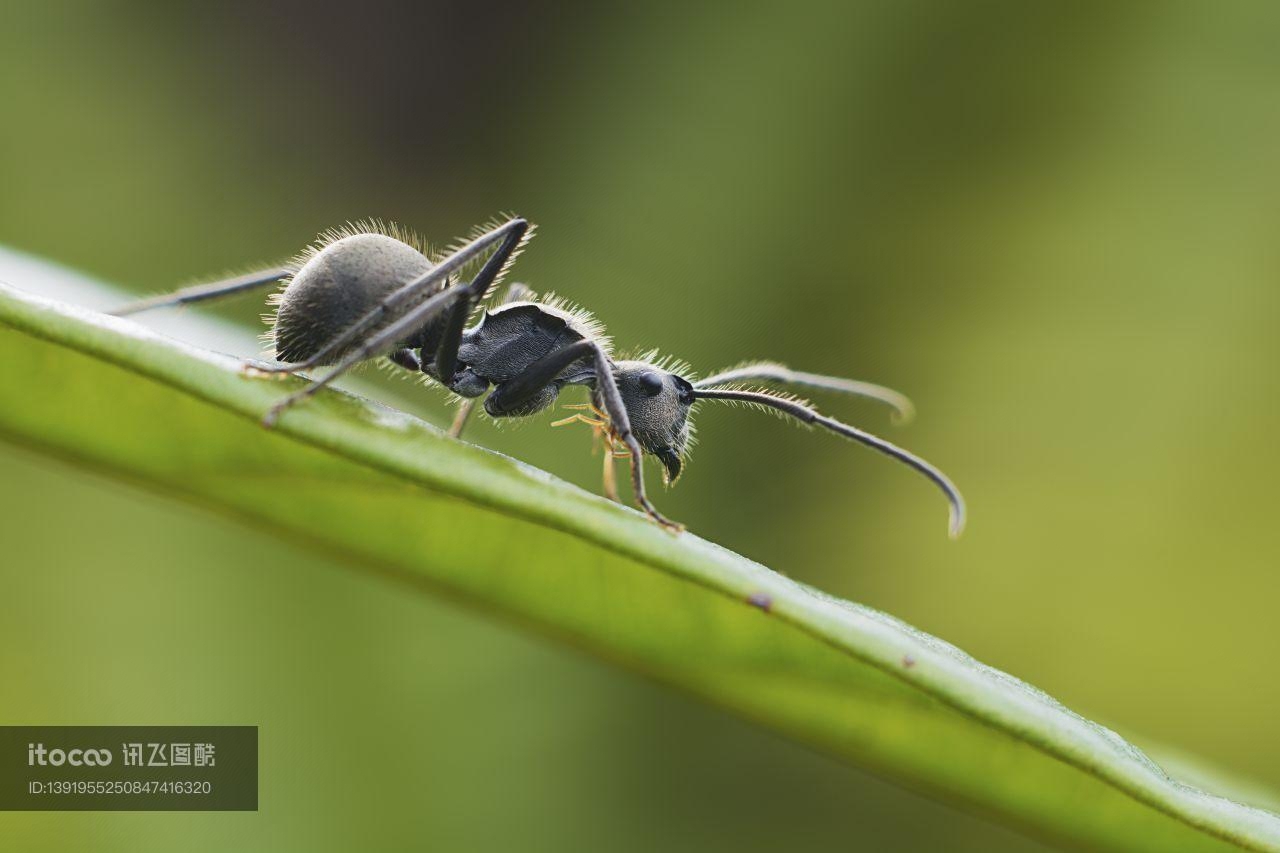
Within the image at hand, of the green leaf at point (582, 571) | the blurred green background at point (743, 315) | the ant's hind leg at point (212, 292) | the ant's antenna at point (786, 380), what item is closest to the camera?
the green leaf at point (582, 571)

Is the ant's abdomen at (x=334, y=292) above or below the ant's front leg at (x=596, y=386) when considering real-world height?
above

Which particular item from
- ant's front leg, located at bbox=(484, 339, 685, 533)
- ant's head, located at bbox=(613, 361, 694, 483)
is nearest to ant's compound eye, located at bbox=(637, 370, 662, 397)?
ant's head, located at bbox=(613, 361, 694, 483)

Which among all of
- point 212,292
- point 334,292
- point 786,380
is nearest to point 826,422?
point 786,380

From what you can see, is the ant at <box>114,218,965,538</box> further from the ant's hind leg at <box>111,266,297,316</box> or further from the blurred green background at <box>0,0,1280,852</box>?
the blurred green background at <box>0,0,1280,852</box>

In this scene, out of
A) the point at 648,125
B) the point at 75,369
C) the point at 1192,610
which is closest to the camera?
the point at 75,369

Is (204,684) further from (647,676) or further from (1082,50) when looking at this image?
(1082,50)

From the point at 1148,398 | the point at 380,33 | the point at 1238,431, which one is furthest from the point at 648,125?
the point at 1238,431

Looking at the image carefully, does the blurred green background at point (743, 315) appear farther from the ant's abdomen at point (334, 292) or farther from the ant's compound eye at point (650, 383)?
the ant's abdomen at point (334, 292)

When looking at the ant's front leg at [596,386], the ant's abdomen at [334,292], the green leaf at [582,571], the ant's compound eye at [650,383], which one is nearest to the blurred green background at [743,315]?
the ant's front leg at [596,386]

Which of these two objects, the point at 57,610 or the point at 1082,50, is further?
the point at 1082,50
